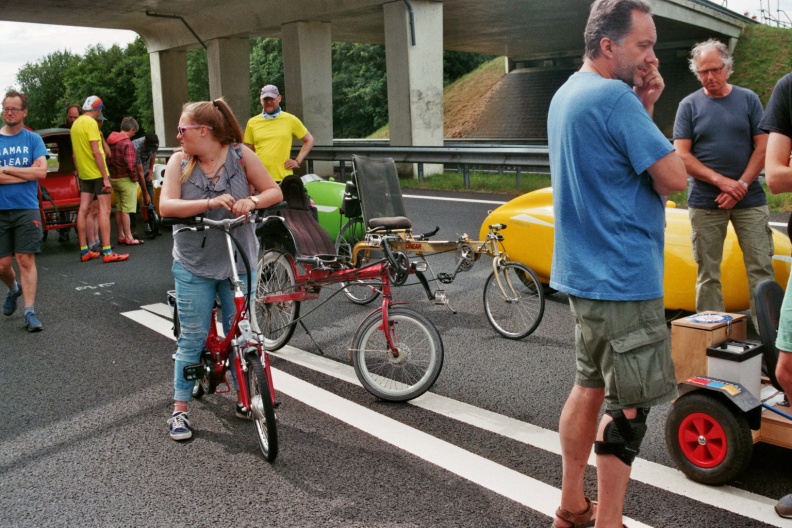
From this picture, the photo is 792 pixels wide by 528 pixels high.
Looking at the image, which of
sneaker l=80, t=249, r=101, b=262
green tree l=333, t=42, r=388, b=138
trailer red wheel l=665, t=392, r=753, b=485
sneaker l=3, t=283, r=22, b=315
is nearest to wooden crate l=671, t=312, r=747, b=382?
trailer red wheel l=665, t=392, r=753, b=485

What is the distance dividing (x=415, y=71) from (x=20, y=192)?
15.1m

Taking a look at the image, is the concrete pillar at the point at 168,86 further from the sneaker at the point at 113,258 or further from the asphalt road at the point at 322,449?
the asphalt road at the point at 322,449

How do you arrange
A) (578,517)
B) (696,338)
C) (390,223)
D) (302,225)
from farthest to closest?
(390,223)
(302,225)
(696,338)
(578,517)

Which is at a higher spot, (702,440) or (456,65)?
(456,65)

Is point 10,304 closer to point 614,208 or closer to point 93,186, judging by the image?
point 93,186

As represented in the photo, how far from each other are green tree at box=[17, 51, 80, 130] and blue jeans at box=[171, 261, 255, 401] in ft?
482

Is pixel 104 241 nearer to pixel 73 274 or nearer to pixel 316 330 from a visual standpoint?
pixel 73 274

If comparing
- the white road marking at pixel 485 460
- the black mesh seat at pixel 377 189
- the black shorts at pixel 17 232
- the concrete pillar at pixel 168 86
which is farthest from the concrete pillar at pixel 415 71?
the concrete pillar at pixel 168 86

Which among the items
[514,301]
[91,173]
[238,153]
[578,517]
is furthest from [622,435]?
[91,173]

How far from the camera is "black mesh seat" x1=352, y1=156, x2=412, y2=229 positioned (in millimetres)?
7504

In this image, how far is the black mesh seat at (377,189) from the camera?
7.50 metres

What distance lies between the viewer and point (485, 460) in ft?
13.8

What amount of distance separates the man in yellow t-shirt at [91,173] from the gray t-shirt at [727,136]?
25.6 feet

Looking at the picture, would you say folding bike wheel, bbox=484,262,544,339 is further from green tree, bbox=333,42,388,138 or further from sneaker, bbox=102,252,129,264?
green tree, bbox=333,42,388,138
